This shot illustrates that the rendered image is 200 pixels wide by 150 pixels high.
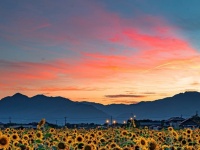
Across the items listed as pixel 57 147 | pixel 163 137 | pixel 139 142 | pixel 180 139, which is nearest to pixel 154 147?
pixel 139 142

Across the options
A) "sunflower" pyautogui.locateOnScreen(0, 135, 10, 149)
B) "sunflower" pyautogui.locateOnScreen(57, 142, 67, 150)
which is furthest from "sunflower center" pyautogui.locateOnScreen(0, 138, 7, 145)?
"sunflower" pyautogui.locateOnScreen(57, 142, 67, 150)

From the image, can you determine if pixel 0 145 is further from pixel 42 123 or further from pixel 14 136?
pixel 14 136

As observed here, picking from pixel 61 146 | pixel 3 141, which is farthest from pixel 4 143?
pixel 61 146

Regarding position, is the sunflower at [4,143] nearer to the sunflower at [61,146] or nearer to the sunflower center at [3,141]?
the sunflower center at [3,141]

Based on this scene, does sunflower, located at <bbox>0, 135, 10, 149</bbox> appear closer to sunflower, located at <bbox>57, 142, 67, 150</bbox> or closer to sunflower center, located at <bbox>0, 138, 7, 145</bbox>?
sunflower center, located at <bbox>0, 138, 7, 145</bbox>

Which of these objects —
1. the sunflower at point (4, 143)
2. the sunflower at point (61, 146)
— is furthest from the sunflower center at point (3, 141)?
the sunflower at point (61, 146)

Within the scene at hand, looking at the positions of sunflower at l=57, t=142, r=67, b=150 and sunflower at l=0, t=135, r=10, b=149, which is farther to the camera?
sunflower at l=0, t=135, r=10, b=149

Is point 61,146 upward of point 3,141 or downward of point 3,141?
downward

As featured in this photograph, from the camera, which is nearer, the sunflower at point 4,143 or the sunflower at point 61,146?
the sunflower at point 61,146

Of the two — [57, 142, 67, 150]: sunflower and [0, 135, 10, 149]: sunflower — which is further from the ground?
[0, 135, 10, 149]: sunflower

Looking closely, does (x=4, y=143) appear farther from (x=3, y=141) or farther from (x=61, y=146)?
(x=61, y=146)

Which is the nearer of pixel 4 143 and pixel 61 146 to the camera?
pixel 61 146

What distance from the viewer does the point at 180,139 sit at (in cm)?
1098

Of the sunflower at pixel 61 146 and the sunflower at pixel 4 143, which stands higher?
the sunflower at pixel 4 143
